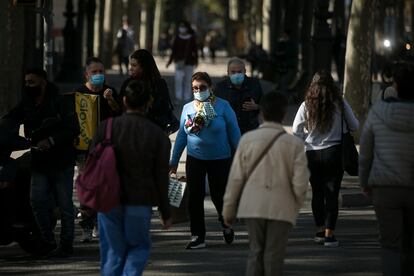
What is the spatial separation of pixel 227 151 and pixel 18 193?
185 centimetres

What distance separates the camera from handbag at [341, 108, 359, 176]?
12.1 metres

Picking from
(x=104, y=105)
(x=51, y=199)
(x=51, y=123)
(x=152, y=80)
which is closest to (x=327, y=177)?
(x=152, y=80)

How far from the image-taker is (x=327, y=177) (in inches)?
488

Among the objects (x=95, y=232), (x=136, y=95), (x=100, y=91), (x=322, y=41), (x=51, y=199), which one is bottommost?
(x=95, y=232)

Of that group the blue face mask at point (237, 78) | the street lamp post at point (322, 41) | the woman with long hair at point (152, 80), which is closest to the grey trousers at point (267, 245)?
the woman with long hair at point (152, 80)

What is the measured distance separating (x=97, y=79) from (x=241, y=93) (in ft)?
6.24

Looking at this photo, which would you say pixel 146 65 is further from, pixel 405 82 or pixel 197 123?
pixel 405 82

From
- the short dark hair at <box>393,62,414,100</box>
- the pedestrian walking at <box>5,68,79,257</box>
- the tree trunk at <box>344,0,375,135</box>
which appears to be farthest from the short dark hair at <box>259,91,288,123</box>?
the tree trunk at <box>344,0,375,135</box>

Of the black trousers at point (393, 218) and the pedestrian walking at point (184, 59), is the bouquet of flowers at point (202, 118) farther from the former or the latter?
the pedestrian walking at point (184, 59)

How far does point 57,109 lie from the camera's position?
11523 millimetres

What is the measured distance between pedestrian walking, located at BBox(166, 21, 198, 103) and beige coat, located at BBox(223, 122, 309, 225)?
2024 cm

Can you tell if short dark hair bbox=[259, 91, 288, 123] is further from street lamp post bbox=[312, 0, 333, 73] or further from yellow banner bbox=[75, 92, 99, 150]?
street lamp post bbox=[312, 0, 333, 73]

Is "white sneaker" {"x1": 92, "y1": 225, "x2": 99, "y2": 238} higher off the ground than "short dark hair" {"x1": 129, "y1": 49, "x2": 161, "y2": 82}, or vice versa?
"short dark hair" {"x1": 129, "y1": 49, "x2": 161, "y2": 82}

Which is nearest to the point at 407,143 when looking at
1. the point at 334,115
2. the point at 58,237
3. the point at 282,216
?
the point at 282,216
